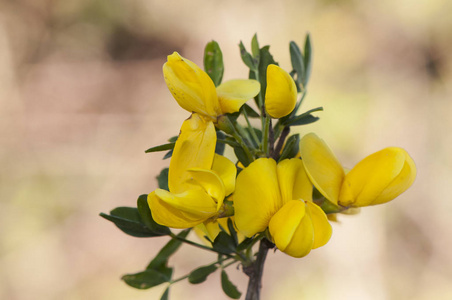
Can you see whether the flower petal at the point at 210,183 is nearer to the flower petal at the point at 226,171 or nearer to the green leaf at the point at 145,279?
the flower petal at the point at 226,171

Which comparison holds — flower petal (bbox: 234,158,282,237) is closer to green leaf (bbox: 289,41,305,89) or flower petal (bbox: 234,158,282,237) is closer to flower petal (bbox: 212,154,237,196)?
flower petal (bbox: 212,154,237,196)

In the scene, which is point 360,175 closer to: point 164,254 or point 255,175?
point 255,175

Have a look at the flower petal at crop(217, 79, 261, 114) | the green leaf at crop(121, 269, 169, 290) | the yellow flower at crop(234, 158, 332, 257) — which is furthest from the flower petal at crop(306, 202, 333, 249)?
the green leaf at crop(121, 269, 169, 290)

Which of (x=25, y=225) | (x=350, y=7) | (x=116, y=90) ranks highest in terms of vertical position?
(x=350, y=7)

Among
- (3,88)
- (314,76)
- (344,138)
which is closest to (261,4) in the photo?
A: (314,76)

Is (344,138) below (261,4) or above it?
below

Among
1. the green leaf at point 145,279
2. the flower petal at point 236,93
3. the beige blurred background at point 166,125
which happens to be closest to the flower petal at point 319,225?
the flower petal at point 236,93

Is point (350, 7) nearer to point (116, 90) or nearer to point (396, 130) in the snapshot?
point (396, 130)
